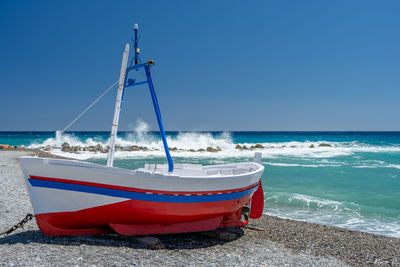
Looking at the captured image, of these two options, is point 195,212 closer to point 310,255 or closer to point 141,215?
point 141,215

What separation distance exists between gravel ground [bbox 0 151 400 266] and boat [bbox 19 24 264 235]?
343 millimetres

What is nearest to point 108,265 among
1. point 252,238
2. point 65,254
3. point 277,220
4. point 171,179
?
point 65,254

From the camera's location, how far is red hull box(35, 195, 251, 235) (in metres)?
6.02

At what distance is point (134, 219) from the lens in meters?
6.22

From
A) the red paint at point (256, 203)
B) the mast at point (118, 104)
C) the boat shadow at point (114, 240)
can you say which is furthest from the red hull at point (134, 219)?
the red paint at point (256, 203)

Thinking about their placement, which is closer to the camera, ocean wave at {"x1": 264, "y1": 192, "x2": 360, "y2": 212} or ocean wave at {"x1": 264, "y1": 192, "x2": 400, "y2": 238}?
ocean wave at {"x1": 264, "y1": 192, "x2": 400, "y2": 238}

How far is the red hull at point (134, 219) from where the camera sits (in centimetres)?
602

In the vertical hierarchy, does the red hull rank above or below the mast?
below

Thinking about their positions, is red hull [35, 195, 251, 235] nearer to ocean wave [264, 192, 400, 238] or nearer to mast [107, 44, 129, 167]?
mast [107, 44, 129, 167]

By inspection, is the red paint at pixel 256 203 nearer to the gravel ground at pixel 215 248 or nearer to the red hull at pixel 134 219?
the gravel ground at pixel 215 248

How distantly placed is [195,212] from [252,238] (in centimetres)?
170

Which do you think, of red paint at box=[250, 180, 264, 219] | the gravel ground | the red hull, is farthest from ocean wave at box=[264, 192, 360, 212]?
the red hull

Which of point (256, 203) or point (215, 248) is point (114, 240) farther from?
point (256, 203)

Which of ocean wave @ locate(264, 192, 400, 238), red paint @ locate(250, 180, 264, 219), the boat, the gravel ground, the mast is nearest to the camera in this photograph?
the gravel ground
